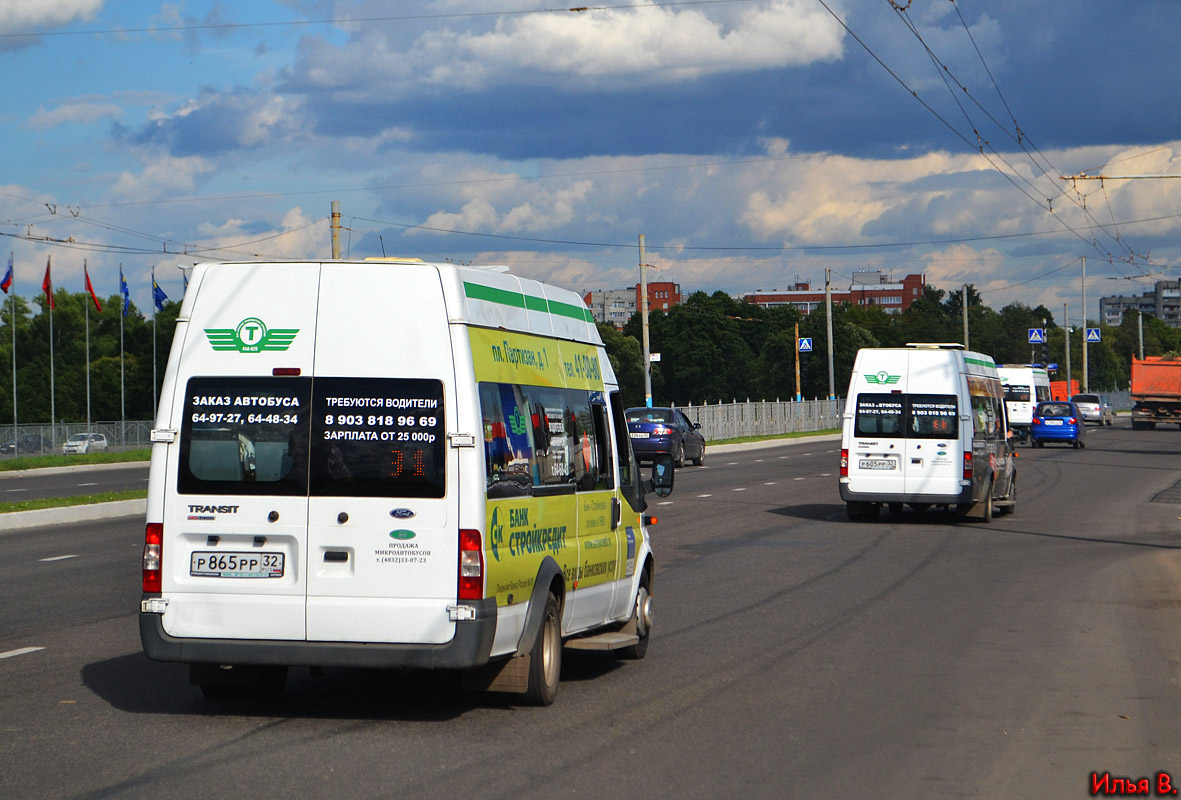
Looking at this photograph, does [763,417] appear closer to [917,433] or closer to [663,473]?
[917,433]

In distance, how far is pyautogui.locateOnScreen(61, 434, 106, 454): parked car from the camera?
178ft

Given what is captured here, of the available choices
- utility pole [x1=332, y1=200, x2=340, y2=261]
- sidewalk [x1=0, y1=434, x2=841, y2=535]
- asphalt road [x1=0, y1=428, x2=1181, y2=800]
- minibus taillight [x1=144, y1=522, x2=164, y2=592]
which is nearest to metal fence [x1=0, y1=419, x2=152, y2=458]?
utility pole [x1=332, y1=200, x2=340, y2=261]

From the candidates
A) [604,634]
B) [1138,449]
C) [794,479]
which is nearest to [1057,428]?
[1138,449]

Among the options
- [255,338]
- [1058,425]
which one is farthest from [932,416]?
[1058,425]

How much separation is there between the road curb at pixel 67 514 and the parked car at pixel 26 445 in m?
32.2

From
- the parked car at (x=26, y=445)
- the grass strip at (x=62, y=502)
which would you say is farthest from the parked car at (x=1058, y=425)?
the parked car at (x=26, y=445)

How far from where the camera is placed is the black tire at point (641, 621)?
367 inches

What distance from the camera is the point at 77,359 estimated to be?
110m

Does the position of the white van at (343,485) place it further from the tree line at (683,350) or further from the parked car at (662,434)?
the tree line at (683,350)

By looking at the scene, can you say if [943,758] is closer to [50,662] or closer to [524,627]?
[524,627]

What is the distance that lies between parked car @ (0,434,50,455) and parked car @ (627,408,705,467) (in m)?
27.6

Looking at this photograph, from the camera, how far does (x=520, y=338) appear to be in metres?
7.97

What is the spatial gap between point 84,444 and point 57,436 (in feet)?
3.47

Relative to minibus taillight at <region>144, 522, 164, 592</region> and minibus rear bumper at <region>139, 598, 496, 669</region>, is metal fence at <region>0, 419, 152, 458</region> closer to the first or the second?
minibus taillight at <region>144, 522, 164, 592</region>
